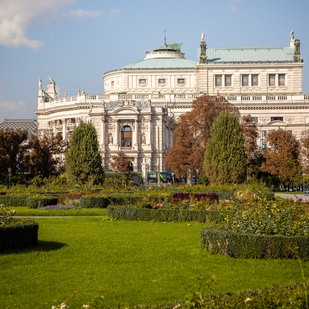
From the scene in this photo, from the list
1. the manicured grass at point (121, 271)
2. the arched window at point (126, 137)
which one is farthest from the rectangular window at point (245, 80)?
the manicured grass at point (121, 271)

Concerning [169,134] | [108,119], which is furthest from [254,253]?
[169,134]

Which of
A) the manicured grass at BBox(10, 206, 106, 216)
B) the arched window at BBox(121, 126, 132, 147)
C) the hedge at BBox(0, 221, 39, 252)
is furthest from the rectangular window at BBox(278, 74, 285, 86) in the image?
the hedge at BBox(0, 221, 39, 252)

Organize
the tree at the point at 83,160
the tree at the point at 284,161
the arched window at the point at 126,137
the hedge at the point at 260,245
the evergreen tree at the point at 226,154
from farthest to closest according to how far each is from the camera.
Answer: the arched window at the point at 126,137 < the tree at the point at 284,161 < the tree at the point at 83,160 < the evergreen tree at the point at 226,154 < the hedge at the point at 260,245

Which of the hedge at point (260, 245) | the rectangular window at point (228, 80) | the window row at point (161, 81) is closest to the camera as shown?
the hedge at point (260, 245)

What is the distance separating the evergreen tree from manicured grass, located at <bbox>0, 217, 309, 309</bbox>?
2228cm

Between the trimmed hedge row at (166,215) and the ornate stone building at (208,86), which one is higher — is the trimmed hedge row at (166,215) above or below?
below

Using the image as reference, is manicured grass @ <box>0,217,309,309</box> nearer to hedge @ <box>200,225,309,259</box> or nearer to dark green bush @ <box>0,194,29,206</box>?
hedge @ <box>200,225,309,259</box>

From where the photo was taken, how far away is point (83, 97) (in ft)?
276

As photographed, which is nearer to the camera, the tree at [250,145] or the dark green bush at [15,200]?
the dark green bush at [15,200]

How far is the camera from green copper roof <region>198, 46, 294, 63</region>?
90062 mm

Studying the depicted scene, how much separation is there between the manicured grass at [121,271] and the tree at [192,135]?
38707 millimetres

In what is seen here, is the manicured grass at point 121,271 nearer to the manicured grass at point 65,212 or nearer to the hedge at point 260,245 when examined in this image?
the hedge at point 260,245

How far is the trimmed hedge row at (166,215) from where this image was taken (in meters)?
20.6

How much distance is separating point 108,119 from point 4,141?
20.9 metres
